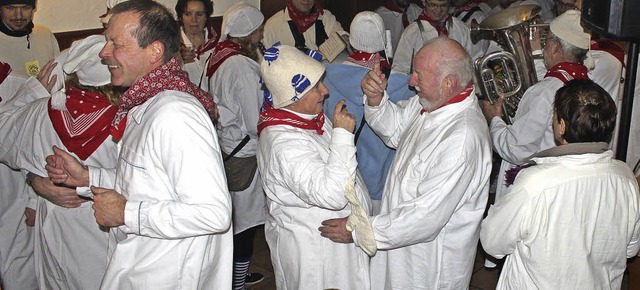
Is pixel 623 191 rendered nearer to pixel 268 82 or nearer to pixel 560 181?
pixel 560 181

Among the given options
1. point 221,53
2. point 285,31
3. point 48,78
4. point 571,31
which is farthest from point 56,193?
point 285,31

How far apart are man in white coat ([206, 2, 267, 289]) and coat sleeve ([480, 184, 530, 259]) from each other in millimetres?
1848

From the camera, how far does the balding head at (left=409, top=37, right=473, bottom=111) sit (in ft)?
9.14

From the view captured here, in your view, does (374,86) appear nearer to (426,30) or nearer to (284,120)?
(284,120)

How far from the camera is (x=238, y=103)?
13.6ft

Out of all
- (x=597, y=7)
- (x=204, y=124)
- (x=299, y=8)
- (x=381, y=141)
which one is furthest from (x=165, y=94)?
(x=299, y=8)

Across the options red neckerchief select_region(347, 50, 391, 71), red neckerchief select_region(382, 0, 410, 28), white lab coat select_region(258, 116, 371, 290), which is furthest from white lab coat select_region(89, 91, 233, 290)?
red neckerchief select_region(382, 0, 410, 28)

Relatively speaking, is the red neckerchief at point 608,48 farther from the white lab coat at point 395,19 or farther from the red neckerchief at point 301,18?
the white lab coat at point 395,19

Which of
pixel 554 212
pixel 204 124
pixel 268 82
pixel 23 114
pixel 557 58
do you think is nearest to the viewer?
pixel 204 124

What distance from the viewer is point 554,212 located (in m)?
2.41

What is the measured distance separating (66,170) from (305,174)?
84 cm

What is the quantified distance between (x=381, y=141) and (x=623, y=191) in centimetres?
137

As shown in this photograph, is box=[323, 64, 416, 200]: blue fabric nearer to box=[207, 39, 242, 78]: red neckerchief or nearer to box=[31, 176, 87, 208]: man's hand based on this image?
box=[207, 39, 242, 78]: red neckerchief

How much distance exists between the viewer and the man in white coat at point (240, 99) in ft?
13.5
